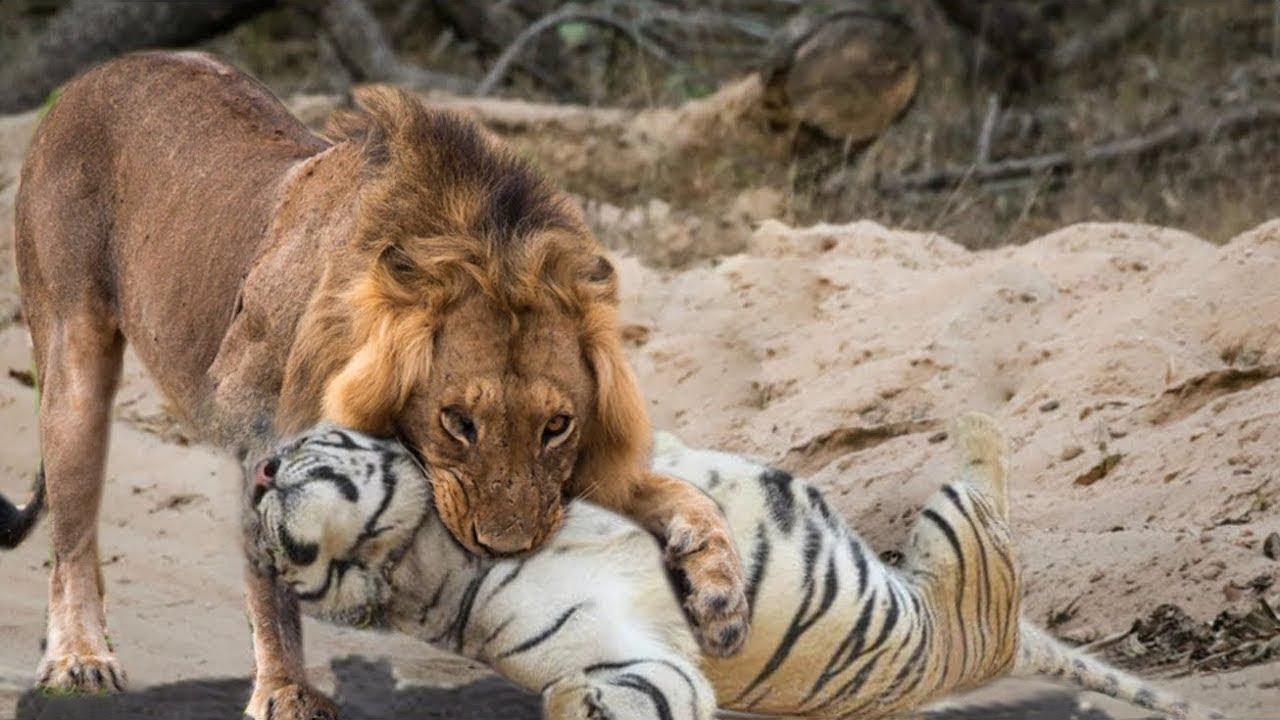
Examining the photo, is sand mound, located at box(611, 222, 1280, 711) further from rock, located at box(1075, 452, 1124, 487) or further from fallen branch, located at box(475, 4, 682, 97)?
fallen branch, located at box(475, 4, 682, 97)

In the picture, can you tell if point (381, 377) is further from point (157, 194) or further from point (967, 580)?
point (157, 194)

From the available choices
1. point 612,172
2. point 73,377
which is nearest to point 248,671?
point 73,377

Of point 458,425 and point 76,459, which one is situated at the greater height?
point 458,425

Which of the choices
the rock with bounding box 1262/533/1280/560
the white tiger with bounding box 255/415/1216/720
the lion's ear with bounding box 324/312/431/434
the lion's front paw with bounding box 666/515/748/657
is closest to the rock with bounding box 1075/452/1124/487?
the rock with bounding box 1262/533/1280/560

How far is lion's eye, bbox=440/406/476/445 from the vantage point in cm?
391

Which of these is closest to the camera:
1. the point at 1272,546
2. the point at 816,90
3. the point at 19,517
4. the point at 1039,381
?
the point at 1272,546

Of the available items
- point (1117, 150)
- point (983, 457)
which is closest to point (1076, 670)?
point (983, 457)

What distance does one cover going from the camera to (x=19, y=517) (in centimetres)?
611

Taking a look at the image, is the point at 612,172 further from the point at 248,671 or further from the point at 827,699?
the point at 827,699

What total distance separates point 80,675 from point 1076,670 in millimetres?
2698

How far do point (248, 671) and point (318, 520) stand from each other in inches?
72.7

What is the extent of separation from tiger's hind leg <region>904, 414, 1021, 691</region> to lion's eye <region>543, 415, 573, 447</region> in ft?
3.42

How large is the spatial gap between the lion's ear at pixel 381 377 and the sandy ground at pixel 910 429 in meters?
1.13

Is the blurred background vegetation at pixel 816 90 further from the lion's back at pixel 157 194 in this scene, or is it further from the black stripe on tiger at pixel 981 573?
the black stripe on tiger at pixel 981 573
